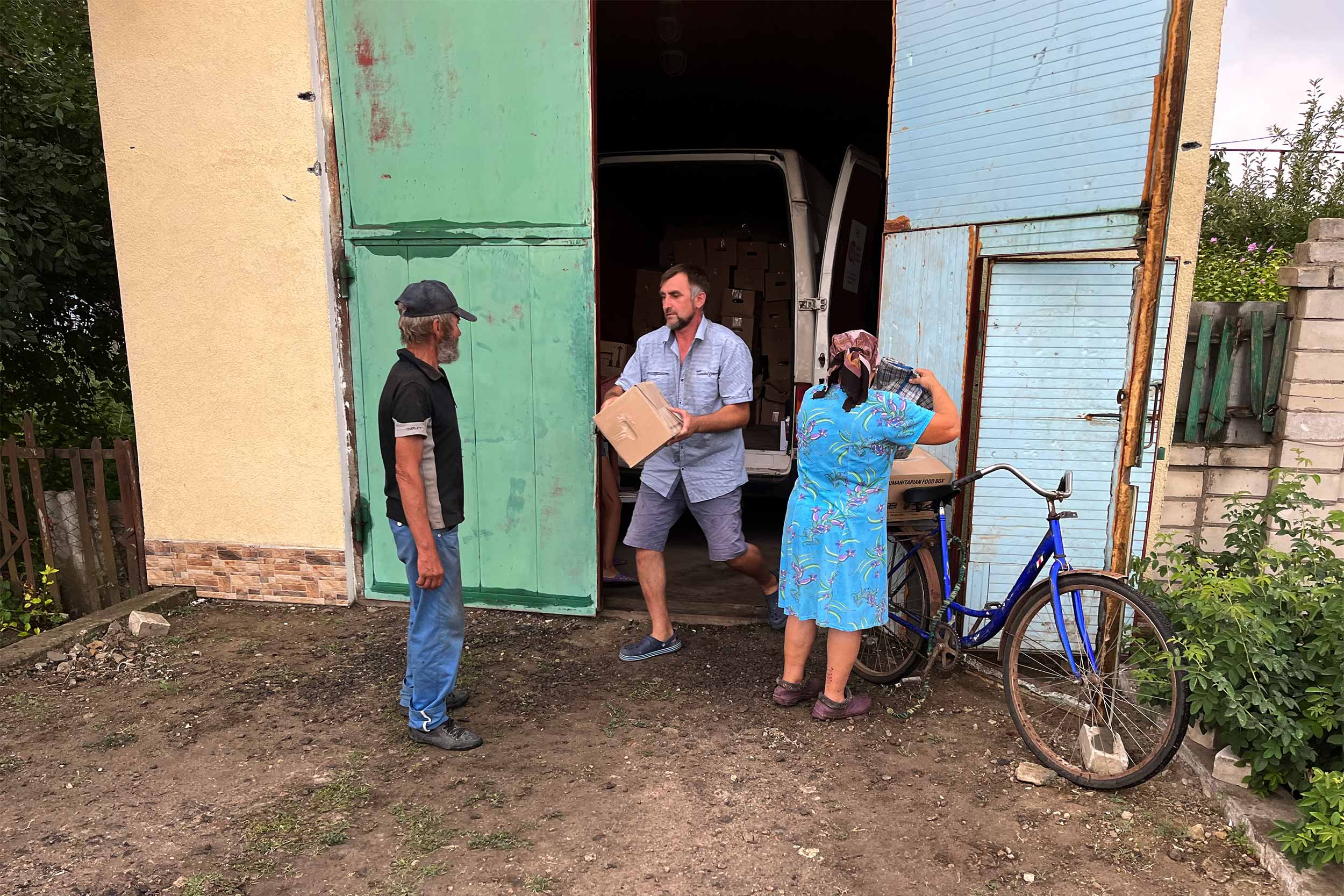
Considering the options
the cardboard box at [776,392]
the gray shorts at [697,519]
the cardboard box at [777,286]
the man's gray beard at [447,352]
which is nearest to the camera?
the man's gray beard at [447,352]

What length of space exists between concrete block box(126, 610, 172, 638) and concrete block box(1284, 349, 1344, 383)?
19.5ft

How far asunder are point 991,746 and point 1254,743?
2.77 feet

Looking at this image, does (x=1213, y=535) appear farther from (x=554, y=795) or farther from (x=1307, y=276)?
(x=554, y=795)

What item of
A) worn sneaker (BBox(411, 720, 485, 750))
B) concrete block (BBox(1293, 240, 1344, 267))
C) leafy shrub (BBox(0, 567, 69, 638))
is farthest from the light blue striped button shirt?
leafy shrub (BBox(0, 567, 69, 638))

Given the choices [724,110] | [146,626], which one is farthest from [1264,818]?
[724,110]

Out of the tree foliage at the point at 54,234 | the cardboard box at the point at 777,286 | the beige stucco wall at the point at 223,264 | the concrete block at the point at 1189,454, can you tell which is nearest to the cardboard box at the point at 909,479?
the concrete block at the point at 1189,454

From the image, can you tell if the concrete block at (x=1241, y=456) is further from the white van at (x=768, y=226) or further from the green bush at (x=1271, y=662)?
the white van at (x=768, y=226)

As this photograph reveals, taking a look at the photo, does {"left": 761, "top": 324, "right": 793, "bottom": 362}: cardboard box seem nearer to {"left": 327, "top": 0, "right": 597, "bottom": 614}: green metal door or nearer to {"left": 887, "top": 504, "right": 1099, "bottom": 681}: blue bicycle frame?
{"left": 327, "top": 0, "right": 597, "bottom": 614}: green metal door

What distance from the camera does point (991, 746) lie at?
3045 mm

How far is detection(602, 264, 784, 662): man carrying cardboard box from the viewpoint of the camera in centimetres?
361

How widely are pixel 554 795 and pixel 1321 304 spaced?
13.9ft

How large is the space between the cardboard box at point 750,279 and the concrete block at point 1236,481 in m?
3.67

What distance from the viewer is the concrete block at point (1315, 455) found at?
4.03 m

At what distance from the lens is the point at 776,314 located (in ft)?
22.2
